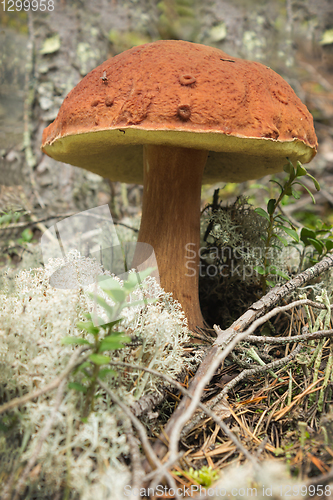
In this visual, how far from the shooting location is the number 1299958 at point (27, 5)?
1972 mm

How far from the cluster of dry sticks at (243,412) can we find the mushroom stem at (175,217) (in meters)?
0.40

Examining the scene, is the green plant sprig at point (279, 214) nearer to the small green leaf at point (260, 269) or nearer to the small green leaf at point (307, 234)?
the small green leaf at point (260, 269)

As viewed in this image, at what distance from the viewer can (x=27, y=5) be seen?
231cm

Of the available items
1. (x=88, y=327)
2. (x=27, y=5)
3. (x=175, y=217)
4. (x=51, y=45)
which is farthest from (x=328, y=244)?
(x=51, y=45)

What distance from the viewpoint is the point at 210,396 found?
3.59ft

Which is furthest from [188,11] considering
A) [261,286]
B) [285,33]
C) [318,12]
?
[261,286]

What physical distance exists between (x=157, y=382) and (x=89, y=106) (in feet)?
3.34

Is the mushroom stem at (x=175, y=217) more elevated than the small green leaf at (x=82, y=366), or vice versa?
the mushroom stem at (x=175, y=217)

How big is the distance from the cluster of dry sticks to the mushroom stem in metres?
0.40

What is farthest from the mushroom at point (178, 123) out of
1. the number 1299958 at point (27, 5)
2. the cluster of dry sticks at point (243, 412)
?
the number 1299958 at point (27, 5)

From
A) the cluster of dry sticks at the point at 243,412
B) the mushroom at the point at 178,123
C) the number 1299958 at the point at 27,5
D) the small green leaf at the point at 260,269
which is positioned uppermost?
the number 1299958 at the point at 27,5

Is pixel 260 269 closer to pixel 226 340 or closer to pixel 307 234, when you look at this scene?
pixel 307 234

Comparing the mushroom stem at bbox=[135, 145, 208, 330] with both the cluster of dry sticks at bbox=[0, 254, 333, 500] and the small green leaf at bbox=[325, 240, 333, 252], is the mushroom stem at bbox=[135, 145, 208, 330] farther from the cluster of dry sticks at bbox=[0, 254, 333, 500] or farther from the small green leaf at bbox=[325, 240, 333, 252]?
the small green leaf at bbox=[325, 240, 333, 252]

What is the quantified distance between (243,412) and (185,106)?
3.42 feet
